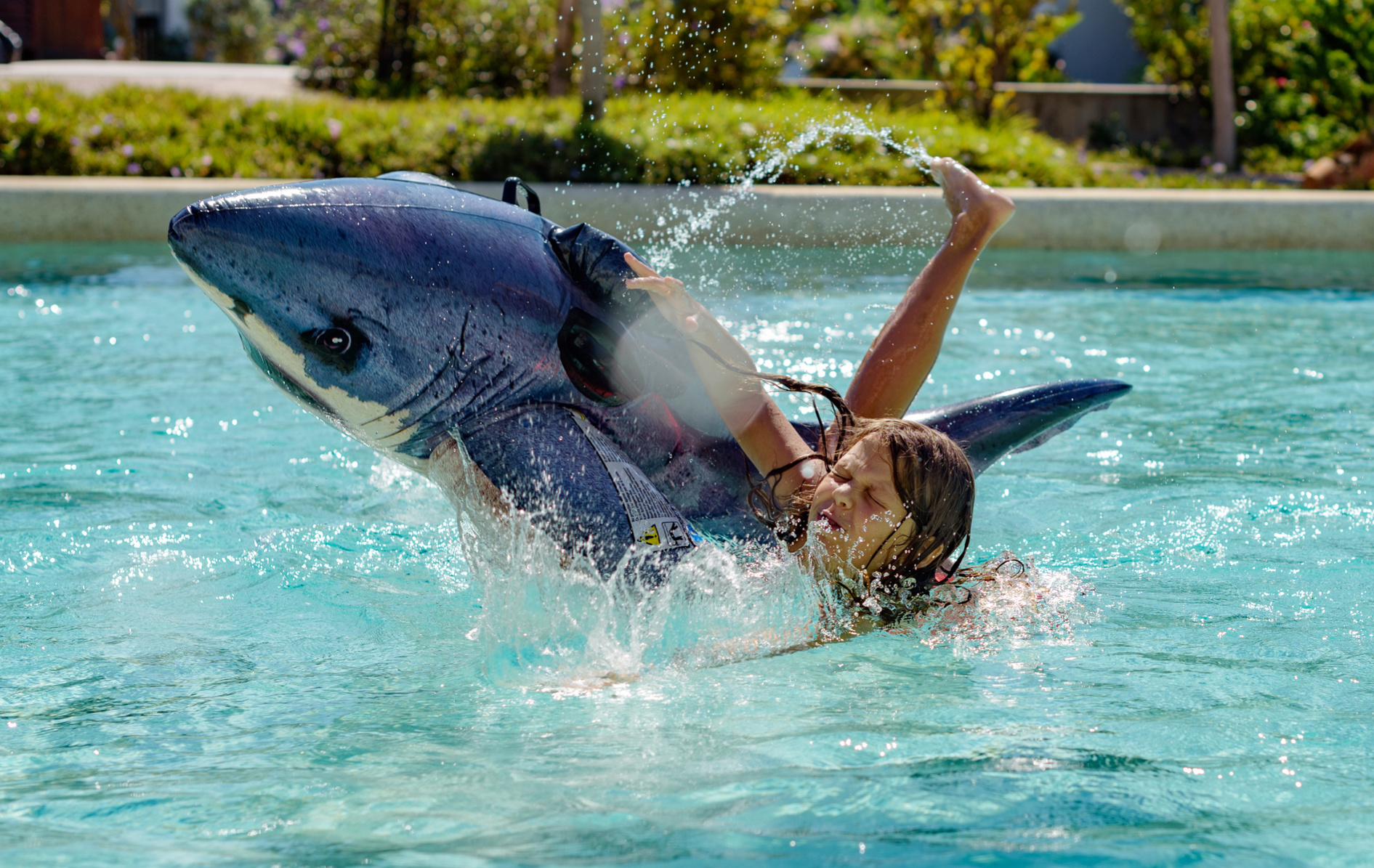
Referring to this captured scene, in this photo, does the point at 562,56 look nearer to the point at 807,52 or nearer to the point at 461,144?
the point at 461,144

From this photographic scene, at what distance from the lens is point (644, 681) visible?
2.81 metres

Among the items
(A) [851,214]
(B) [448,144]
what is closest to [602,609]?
(A) [851,214]

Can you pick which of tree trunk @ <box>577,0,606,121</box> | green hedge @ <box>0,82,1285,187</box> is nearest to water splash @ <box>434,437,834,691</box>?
green hedge @ <box>0,82,1285,187</box>

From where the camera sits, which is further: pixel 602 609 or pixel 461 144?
pixel 461 144

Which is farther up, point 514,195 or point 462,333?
point 514,195

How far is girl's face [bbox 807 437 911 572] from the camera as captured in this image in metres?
2.97

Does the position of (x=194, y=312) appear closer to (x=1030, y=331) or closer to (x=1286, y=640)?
(x=1030, y=331)

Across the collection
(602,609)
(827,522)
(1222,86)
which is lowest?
(602,609)

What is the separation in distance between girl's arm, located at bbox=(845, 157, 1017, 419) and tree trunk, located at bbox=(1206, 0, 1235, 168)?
34.7ft

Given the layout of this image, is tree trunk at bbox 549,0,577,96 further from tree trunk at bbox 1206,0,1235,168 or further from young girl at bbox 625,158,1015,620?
young girl at bbox 625,158,1015,620

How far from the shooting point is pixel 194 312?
7441mm

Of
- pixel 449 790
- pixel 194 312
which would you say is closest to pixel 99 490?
pixel 449 790

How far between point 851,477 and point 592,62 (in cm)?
889

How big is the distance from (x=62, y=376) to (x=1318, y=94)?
41.7 feet
